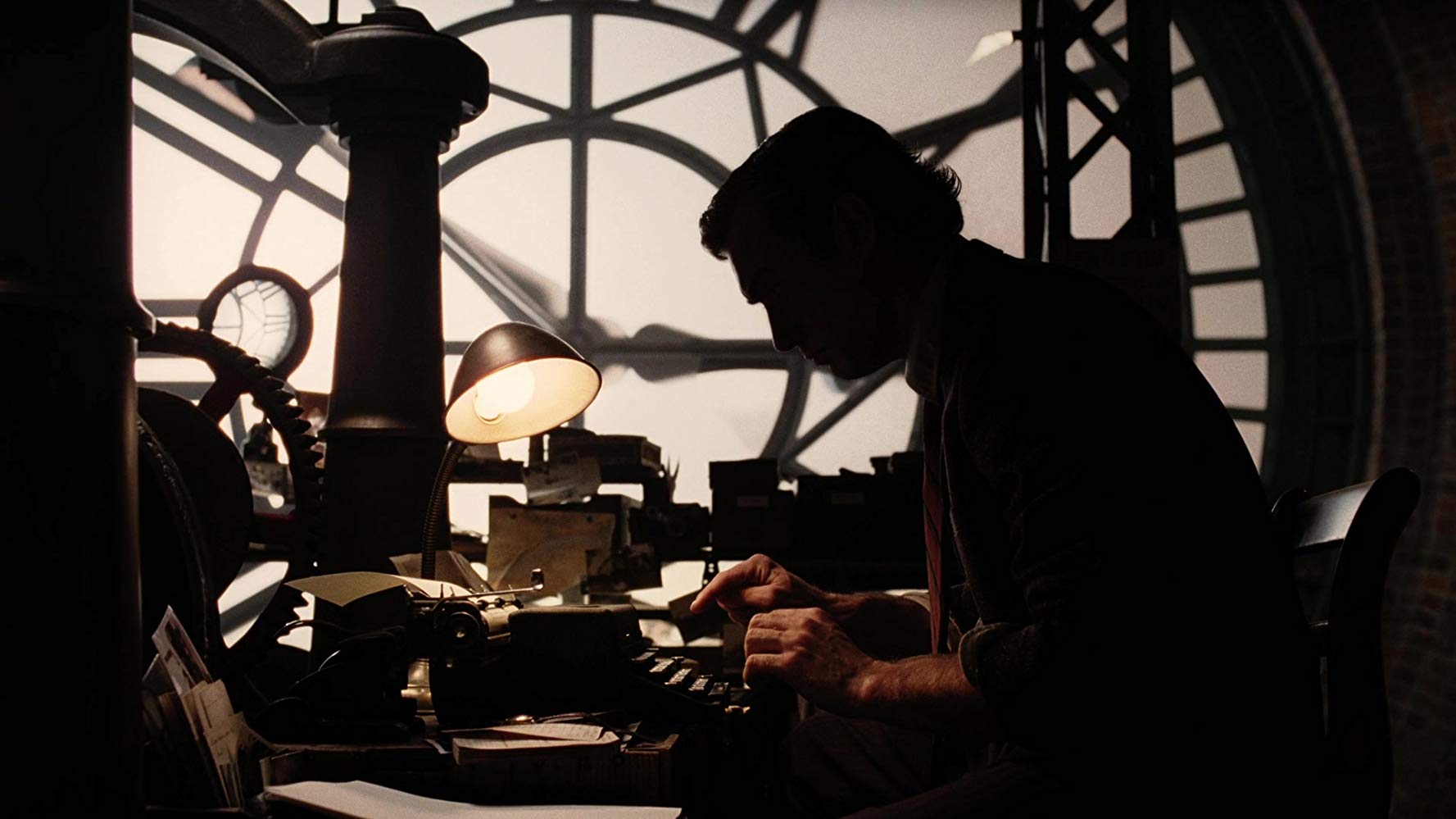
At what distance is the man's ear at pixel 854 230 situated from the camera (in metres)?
1.46

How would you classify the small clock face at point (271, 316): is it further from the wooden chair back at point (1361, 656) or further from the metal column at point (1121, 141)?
the wooden chair back at point (1361, 656)

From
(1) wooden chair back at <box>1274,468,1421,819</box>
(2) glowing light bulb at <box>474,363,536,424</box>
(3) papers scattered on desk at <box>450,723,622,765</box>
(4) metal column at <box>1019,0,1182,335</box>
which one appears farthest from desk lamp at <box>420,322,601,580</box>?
(4) metal column at <box>1019,0,1182,335</box>

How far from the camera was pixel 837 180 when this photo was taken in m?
1.50

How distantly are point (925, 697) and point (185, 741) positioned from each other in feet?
2.33

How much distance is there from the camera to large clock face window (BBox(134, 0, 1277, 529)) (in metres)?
5.54

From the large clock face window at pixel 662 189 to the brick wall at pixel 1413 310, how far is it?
567 mm

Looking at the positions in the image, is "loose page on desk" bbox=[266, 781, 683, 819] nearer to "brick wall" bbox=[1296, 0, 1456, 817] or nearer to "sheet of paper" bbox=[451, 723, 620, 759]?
"sheet of paper" bbox=[451, 723, 620, 759]

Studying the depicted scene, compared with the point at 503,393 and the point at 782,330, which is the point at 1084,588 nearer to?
the point at 782,330

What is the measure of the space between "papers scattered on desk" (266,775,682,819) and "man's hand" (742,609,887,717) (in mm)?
184

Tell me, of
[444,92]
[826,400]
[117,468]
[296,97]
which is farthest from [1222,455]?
[826,400]

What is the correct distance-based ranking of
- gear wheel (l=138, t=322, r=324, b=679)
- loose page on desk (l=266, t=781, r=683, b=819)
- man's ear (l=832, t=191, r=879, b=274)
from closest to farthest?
loose page on desk (l=266, t=781, r=683, b=819), man's ear (l=832, t=191, r=879, b=274), gear wheel (l=138, t=322, r=324, b=679)

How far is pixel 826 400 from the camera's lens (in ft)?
19.0

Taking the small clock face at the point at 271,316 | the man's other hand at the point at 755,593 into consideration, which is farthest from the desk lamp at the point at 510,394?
the small clock face at the point at 271,316

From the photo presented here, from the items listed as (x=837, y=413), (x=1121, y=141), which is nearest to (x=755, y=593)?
(x=1121, y=141)
